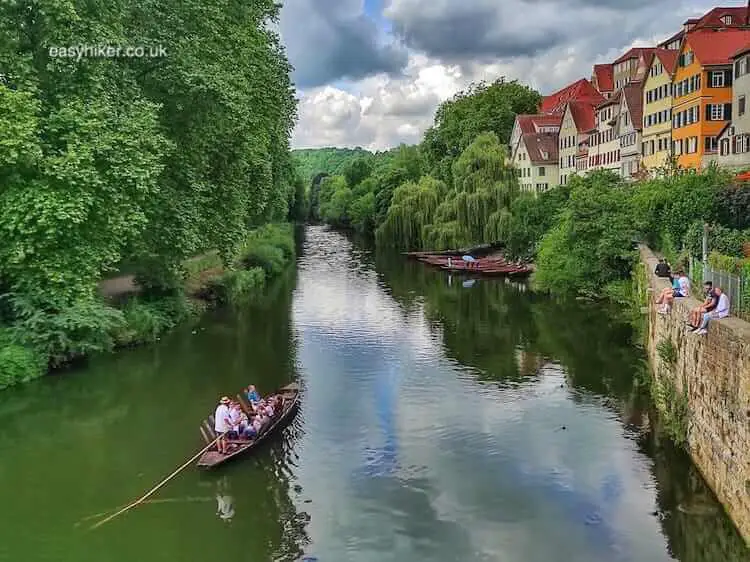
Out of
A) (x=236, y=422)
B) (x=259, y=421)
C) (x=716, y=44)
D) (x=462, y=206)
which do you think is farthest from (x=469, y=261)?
(x=236, y=422)

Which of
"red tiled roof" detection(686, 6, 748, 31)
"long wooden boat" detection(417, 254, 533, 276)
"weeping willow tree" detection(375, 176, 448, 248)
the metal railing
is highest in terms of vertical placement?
"red tiled roof" detection(686, 6, 748, 31)

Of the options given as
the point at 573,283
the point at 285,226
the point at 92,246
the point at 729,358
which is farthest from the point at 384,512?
the point at 285,226

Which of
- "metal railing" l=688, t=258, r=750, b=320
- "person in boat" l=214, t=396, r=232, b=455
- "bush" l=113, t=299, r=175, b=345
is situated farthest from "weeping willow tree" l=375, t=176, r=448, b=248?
"person in boat" l=214, t=396, r=232, b=455

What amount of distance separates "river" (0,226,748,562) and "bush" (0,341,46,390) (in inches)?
18.1

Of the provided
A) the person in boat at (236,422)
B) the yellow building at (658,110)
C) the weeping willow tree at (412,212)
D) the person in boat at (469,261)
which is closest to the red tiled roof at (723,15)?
the yellow building at (658,110)

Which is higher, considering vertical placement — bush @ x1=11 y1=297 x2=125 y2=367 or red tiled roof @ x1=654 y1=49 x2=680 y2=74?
red tiled roof @ x1=654 y1=49 x2=680 y2=74

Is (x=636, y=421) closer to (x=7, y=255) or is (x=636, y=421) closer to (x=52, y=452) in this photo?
(x=52, y=452)

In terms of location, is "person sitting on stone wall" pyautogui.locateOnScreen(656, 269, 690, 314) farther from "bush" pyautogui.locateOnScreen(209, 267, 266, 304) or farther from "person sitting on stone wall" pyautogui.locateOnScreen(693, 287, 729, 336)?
"bush" pyautogui.locateOnScreen(209, 267, 266, 304)

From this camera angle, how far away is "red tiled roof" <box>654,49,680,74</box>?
1995 inches

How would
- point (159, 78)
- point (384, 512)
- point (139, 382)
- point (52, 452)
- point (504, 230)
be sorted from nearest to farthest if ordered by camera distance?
1. point (384, 512)
2. point (52, 452)
3. point (139, 382)
4. point (159, 78)
5. point (504, 230)

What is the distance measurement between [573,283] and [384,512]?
2684 cm

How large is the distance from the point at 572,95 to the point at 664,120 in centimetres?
4100

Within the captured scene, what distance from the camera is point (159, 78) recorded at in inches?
1070

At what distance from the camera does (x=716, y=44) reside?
1860 inches
